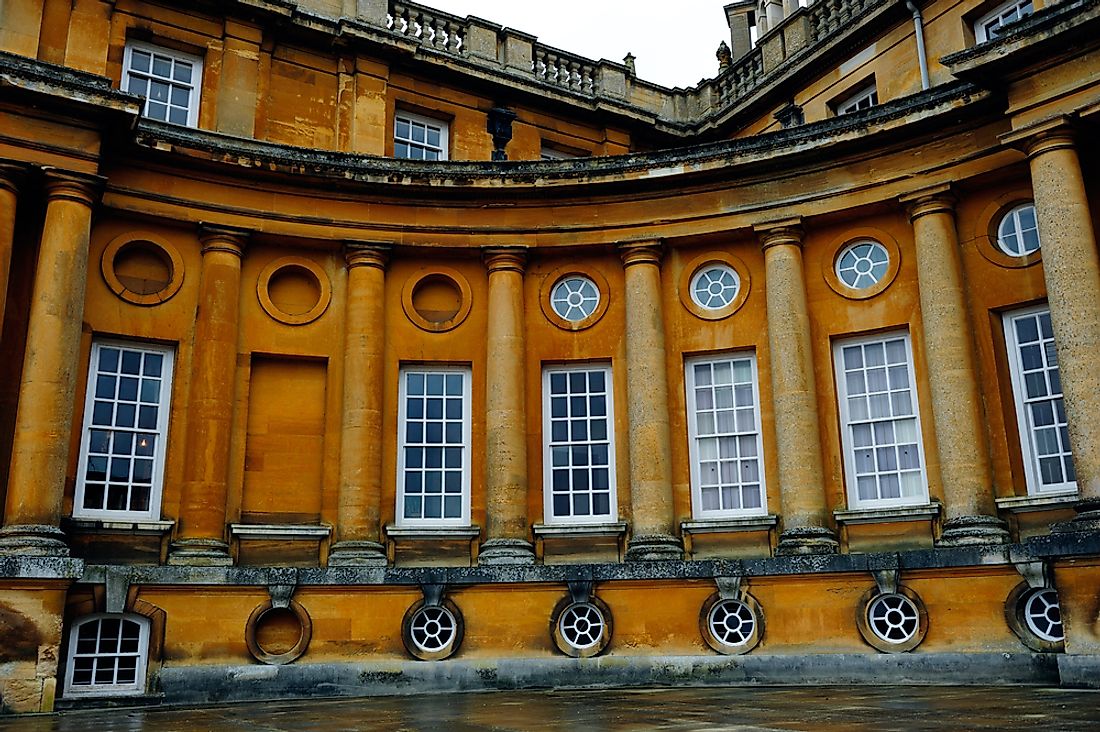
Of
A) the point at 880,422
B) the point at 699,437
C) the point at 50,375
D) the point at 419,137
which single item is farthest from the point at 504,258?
the point at 50,375

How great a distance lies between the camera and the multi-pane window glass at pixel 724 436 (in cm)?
1625

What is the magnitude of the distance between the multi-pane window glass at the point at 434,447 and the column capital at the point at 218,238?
362 cm

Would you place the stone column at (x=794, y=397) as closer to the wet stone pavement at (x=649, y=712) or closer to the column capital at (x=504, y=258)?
the wet stone pavement at (x=649, y=712)

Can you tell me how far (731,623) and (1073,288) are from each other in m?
6.87

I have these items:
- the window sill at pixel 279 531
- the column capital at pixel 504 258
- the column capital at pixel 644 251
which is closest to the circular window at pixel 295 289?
the column capital at pixel 504 258

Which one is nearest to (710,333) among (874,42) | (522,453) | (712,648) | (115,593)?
(522,453)

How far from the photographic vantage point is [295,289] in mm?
17125

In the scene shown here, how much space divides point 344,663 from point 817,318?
948 centimetres

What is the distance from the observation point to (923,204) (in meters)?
15.4

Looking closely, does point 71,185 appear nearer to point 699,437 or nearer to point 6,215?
point 6,215

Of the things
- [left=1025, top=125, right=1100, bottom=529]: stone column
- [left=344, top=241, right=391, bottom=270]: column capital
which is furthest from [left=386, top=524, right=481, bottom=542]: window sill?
[left=1025, top=125, right=1100, bottom=529]: stone column

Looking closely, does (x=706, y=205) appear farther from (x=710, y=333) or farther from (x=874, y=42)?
(x=874, y=42)

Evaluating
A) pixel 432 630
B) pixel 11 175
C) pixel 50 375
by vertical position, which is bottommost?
pixel 432 630

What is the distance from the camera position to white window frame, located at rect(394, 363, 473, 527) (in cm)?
1647
